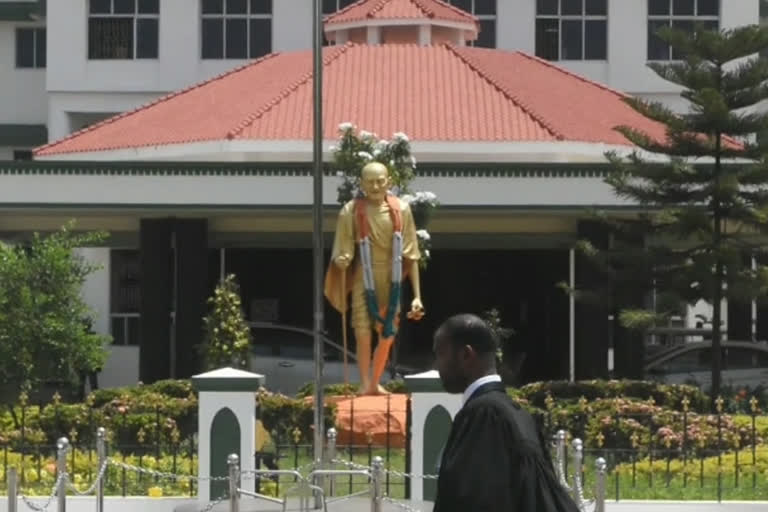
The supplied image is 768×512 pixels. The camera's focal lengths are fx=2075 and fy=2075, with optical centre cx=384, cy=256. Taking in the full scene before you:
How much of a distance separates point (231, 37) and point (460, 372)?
33.6 meters

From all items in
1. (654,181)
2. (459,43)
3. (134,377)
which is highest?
(459,43)

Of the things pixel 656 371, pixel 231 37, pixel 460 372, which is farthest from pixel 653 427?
pixel 231 37

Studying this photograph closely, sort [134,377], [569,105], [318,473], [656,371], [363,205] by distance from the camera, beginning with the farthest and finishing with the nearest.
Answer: [134,377]
[569,105]
[656,371]
[363,205]
[318,473]

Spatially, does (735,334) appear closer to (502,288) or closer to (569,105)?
(502,288)

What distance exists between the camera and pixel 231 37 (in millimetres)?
40156

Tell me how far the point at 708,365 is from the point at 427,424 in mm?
12046

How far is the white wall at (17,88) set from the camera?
4275 cm

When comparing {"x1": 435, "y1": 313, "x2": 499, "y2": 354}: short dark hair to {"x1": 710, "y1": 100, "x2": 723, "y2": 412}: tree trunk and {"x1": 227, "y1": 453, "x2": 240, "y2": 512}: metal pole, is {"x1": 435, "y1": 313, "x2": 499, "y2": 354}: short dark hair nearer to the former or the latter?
{"x1": 227, "y1": 453, "x2": 240, "y2": 512}: metal pole

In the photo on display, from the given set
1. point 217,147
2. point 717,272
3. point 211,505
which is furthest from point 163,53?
point 211,505

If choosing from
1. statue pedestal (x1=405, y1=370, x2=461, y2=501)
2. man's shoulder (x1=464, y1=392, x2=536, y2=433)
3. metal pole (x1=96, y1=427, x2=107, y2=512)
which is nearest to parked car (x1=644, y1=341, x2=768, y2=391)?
statue pedestal (x1=405, y1=370, x2=461, y2=501)

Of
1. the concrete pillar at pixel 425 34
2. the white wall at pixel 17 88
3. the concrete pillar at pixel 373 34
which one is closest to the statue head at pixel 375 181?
the concrete pillar at pixel 425 34

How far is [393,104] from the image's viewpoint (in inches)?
1112

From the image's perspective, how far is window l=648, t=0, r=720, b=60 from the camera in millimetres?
39625

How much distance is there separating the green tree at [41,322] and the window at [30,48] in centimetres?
2240
